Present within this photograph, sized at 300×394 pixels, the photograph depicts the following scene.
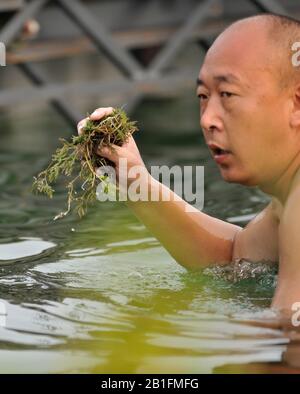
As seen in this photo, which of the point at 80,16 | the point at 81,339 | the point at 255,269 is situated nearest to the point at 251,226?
the point at 255,269

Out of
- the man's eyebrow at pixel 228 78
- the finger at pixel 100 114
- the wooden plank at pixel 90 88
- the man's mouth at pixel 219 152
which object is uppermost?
the wooden plank at pixel 90 88

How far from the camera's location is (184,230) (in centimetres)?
543

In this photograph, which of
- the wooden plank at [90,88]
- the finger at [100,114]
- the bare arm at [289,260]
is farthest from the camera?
the wooden plank at [90,88]

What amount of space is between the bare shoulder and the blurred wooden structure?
13.8 ft

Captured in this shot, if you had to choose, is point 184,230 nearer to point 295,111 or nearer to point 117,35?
point 295,111

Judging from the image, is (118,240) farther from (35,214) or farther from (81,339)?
(81,339)

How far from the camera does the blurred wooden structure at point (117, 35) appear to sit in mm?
9672

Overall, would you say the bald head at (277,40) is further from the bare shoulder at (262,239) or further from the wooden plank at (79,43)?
the wooden plank at (79,43)

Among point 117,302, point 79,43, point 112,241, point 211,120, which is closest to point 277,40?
point 211,120

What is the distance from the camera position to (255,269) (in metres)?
5.42

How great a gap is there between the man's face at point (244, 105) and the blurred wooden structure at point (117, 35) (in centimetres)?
468

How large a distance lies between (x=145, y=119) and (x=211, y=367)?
25.4 ft

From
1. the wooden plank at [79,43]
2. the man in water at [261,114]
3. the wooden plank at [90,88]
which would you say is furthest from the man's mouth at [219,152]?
the wooden plank at [79,43]

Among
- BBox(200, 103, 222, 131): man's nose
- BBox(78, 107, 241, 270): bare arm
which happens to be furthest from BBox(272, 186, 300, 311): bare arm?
BBox(78, 107, 241, 270): bare arm
